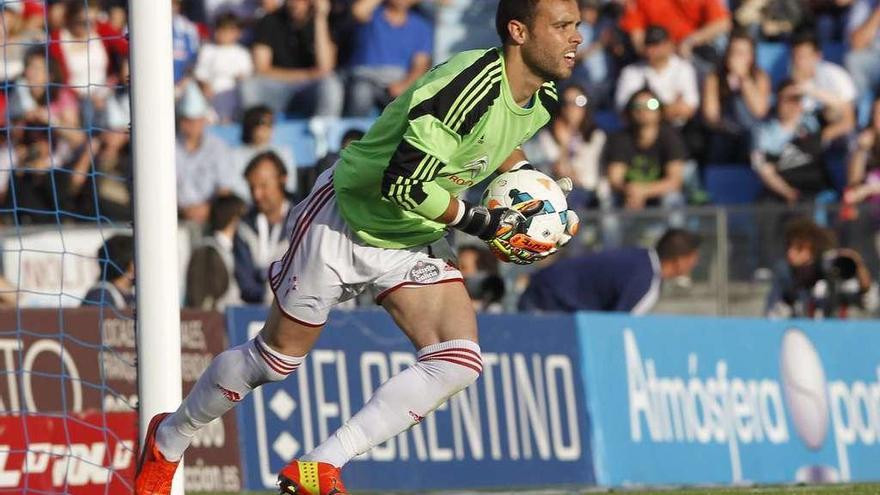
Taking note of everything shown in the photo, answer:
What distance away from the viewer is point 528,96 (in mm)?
7273

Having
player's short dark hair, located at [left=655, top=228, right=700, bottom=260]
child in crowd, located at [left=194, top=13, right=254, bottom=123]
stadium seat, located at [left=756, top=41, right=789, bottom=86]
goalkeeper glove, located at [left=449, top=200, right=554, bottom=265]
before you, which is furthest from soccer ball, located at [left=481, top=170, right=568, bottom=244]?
stadium seat, located at [left=756, top=41, right=789, bottom=86]

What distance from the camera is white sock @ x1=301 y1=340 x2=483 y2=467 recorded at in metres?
7.04

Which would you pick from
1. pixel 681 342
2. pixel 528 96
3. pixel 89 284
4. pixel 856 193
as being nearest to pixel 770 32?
pixel 856 193

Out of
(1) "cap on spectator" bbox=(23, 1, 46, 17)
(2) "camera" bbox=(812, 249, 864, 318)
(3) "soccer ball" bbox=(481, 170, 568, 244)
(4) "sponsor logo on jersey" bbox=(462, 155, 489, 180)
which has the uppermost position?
(1) "cap on spectator" bbox=(23, 1, 46, 17)

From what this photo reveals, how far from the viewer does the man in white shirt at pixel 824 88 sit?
1670cm

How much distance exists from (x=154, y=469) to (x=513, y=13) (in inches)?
97.1

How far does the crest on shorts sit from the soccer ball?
1.12ft

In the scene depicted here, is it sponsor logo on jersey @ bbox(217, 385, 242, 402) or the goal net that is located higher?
the goal net

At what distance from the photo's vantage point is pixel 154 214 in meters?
7.89

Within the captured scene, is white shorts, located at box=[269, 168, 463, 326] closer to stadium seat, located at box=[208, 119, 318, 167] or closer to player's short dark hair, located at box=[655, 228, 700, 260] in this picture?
player's short dark hair, located at box=[655, 228, 700, 260]

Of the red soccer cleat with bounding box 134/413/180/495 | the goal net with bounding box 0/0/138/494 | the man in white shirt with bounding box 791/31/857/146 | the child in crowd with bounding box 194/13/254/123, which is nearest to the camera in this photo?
the red soccer cleat with bounding box 134/413/180/495

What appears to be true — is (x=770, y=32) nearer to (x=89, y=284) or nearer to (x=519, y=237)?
(x=89, y=284)

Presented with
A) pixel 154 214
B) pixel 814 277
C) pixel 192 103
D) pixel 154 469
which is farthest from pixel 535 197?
pixel 192 103

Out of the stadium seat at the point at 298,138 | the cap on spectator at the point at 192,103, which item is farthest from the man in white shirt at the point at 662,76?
the cap on spectator at the point at 192,103
